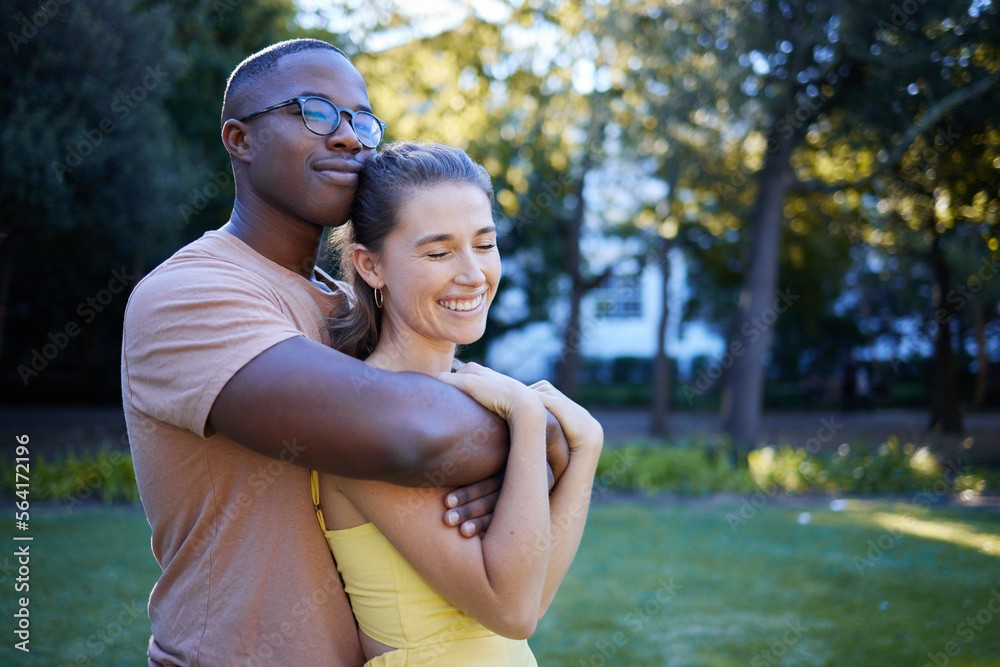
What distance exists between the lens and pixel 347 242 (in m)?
2.24

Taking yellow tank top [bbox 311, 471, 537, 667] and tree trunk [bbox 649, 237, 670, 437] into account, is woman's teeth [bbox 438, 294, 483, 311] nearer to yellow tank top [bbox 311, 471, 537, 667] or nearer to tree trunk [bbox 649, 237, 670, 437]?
yellow tank top [bbox 311, 471, 537, 667]

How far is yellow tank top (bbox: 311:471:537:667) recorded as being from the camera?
1.80 meters

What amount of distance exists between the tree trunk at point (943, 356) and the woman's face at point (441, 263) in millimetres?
14708

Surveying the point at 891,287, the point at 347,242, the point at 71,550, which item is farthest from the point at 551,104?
the point at 891,287

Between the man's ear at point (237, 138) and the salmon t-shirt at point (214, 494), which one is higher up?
the man's ear at point (237, 138)

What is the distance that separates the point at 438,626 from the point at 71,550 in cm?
716

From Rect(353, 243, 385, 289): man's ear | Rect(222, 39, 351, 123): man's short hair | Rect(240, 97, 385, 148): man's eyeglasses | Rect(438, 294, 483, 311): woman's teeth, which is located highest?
Rect(222, 39, 351, 123): man's short hair

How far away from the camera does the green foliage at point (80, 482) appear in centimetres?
945

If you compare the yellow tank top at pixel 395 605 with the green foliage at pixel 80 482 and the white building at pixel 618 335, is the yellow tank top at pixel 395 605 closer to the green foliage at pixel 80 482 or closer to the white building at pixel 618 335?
the green foliage at pixel 80 482

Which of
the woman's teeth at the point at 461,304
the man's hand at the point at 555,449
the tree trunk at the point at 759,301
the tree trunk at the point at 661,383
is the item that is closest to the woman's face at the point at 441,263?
the woman's teeth at the point at 461,304

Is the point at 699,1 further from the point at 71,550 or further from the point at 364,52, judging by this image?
the point at 71,550

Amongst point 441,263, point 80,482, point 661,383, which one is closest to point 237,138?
point 441,263

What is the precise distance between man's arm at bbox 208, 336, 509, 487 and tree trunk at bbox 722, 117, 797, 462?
1113 centimetres

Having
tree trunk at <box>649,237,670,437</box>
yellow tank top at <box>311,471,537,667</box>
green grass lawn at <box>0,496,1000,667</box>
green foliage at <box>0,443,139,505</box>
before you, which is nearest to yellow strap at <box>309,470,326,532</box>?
yellow tank top at <box>311,471,537,667</box>
